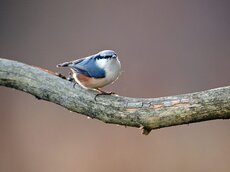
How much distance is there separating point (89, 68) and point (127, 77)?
5.18ft

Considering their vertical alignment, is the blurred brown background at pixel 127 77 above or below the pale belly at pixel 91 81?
above

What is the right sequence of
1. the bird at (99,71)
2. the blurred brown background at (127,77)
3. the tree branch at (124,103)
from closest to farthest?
the tree branch at (124,103) → the bird at (99,71) → the blurred brown background at (127,77)

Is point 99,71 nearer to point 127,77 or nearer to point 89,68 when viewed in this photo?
point 89,68

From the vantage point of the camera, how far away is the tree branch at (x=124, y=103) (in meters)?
1.59

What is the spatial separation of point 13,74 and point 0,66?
0.24ft

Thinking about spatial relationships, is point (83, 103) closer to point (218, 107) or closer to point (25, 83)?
point (25, 83)

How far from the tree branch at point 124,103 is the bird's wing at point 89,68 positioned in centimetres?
6

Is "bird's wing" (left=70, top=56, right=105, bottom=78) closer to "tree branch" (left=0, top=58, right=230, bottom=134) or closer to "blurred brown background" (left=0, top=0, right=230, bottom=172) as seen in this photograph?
"tree branch" (left=0, top=58, right=230, bottom=134)

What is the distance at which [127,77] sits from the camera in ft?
11.3

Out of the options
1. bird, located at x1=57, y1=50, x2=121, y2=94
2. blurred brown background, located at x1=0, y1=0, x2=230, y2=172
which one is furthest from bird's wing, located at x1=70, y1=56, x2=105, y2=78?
blurred brown background, located at x1=0, y1=0, x2=230, y2=172

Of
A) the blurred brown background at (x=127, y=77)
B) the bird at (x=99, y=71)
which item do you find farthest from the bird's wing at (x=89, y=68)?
the blurred brown background at (x=127, y=77)

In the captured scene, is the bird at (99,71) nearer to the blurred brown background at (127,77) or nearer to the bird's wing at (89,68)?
the bird's wing at (89,68)

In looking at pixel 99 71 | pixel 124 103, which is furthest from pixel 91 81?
pixel 124 103

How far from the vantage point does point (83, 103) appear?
1813mm
